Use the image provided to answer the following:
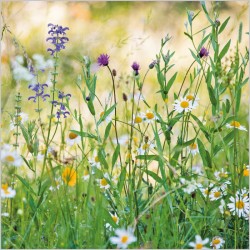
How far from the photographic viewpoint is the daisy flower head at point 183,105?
1676 mm

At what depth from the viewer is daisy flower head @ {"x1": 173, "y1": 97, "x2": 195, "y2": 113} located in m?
1.68

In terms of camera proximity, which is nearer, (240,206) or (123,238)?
(123,238)

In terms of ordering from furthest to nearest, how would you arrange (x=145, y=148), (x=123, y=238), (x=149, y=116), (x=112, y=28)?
(x=112, y=28), (x=149, y=116), (x=145, y=148), (x=123, y=238)

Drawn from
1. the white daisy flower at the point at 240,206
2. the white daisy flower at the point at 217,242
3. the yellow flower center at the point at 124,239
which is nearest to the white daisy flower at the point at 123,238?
the yellow flower center at the point at 124,239

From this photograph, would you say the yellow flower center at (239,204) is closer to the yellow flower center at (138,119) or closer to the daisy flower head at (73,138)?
the yellow flower center at (138,119)

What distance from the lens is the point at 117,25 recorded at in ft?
13.5

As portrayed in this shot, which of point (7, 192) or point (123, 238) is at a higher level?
point (7, 192)

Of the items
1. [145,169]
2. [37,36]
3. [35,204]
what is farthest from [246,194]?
[37,36]

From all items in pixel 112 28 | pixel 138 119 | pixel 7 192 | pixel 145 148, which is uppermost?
pixel 112 28

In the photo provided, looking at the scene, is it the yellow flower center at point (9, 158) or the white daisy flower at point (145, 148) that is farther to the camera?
the white daisy flower at point (145, 148)

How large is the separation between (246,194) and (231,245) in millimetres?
154

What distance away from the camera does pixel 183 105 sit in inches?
66.7

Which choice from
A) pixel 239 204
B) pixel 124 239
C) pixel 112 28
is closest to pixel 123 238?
pixel 124 239

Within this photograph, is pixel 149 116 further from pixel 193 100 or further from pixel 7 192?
pixel 7 192
